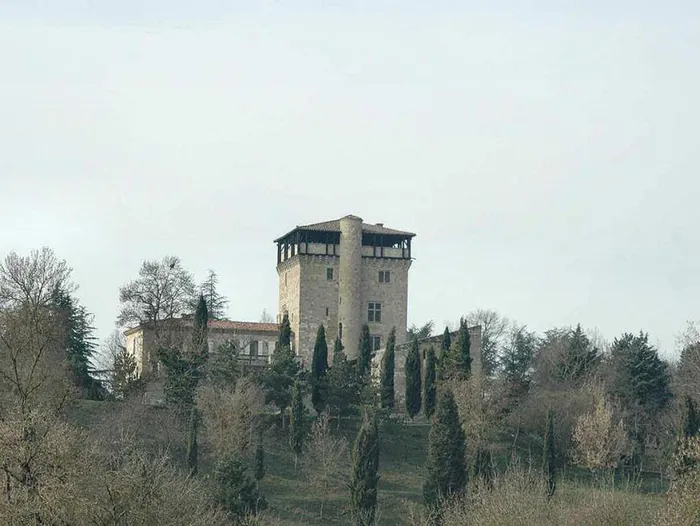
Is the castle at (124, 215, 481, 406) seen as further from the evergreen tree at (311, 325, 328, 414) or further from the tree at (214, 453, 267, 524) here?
the tree at (214, 453, 267, 524)

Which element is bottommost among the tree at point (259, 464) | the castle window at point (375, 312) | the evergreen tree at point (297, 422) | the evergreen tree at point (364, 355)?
the tree at point (259, 464)

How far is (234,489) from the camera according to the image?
1941 inches

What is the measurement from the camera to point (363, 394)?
66.2 m

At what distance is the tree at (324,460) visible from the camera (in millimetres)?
57000

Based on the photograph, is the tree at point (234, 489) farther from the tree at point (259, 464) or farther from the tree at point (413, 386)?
the tree at point (413, 386)

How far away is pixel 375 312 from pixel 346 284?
7.97 feet

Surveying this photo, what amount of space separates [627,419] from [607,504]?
31705 mm

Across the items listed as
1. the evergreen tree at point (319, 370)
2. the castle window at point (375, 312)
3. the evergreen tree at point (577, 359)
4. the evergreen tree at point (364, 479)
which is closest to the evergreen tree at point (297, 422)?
the evergreen tree at point (319, 370)

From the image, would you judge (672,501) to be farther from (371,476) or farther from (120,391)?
(120,391)

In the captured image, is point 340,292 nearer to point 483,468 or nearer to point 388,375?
point 388,375

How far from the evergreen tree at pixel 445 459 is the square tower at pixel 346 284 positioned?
→ 22381mm

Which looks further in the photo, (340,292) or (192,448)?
(340,292)

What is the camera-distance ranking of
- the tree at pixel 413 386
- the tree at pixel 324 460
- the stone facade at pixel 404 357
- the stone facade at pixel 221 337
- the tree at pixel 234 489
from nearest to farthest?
the tree at pixel 234 489, the tree at pixel 324 460, the tree at pixel 413 386, the stone facade at pixel 221 337, the stone facade at pixel 404 357

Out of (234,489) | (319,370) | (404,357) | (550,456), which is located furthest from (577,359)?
(234,489)
